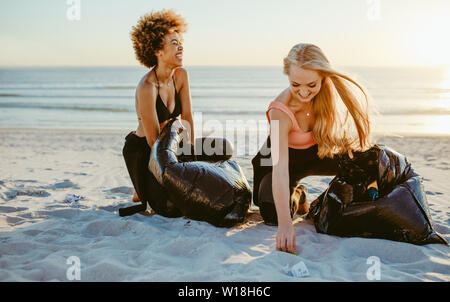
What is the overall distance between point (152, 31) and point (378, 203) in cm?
266

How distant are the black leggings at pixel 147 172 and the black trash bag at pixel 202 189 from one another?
0.54ft

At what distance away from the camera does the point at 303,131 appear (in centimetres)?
319

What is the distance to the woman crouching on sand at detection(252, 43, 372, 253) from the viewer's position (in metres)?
2.72

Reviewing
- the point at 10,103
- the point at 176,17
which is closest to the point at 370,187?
the point at 176,17

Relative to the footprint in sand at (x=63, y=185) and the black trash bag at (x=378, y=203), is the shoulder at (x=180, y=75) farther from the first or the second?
the black trash bag at (x=378, y=203)

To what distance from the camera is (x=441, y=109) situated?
12648mm

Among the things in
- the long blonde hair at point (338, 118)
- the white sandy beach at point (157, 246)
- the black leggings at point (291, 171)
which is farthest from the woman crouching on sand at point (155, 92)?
the long blonde hair at point (338, 118)

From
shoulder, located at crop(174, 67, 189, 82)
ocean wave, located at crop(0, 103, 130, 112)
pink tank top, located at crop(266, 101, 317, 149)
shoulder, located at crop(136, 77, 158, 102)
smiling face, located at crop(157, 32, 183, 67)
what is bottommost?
ocean wave, located at crop(0, 103, 130, 112)

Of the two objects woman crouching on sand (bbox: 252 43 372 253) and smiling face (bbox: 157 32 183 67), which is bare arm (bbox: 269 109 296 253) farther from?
smiling face (bbox: 157 32 183 67)

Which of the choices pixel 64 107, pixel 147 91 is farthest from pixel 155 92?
pixel 64 107

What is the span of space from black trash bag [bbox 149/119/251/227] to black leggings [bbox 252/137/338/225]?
6.1 inches

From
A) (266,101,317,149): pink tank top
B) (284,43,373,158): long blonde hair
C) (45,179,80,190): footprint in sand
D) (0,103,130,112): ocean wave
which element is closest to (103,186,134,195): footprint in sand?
(45,179,80,190): footprint in sand

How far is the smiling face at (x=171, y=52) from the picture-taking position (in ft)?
12.5
